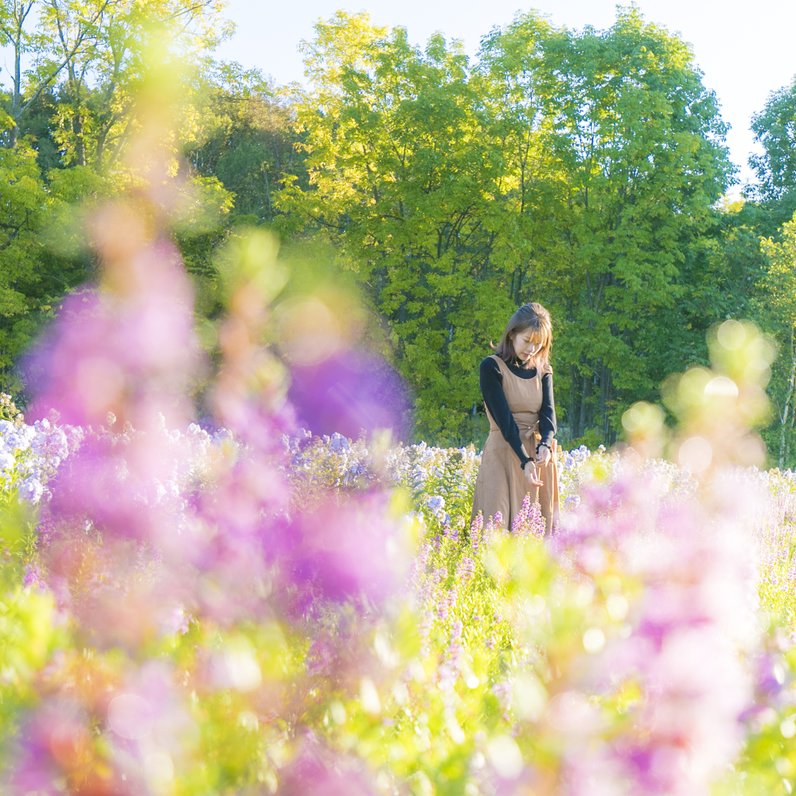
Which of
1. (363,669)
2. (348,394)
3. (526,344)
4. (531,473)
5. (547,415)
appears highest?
(348,394)

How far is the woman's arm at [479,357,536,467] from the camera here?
529 cm

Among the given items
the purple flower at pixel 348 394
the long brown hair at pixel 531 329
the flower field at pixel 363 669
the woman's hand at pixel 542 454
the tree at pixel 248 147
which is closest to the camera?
the flower field at pixel 363 669

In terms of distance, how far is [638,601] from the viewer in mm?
1462

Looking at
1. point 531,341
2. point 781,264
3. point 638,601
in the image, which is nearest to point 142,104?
point 781,264

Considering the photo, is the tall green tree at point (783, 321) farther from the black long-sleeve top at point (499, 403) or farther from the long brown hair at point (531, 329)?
the black long-sleeve top at point (499, 403)

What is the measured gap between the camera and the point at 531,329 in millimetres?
5184

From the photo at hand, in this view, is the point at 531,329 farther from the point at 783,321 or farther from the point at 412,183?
the point at 783,321

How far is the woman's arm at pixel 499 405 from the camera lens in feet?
17.4

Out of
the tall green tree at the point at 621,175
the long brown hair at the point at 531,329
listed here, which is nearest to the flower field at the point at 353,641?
the long brown hair at the point at 531,329

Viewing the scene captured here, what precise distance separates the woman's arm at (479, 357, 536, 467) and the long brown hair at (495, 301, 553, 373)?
141mm

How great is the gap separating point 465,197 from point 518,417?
579 inches

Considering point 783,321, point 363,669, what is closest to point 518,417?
point 363,669

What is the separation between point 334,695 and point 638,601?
82cm

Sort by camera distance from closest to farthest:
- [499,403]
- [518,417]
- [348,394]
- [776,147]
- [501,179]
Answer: [499,403] < [518,417] < [348,394] < [501,179] < [776,147]
